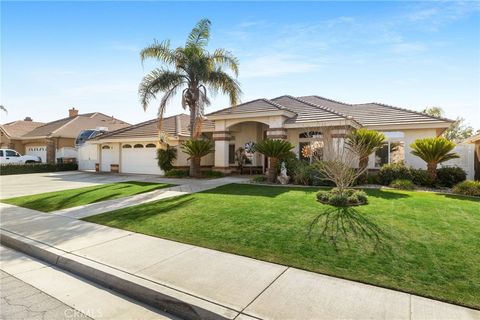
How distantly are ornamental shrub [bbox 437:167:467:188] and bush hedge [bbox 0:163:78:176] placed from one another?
97.6ft

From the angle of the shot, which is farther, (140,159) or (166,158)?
(140,159)

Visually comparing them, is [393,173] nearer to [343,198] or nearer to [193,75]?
[343,198]

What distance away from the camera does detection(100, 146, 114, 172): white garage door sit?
83.0 ft

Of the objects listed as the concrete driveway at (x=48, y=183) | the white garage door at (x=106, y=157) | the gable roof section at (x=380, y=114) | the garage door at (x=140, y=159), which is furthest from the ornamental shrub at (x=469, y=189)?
the white garage door at (x=106, y=157)

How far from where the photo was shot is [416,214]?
299 inches

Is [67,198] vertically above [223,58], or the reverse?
[223,58]

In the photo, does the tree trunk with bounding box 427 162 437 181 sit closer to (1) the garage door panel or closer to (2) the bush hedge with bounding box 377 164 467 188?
(2) the bush hedge with bounding box 377 164 467 188

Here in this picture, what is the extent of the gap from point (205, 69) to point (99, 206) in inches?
401

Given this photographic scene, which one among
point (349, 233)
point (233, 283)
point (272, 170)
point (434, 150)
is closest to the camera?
point (233, 283)

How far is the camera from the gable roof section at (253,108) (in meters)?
17.9

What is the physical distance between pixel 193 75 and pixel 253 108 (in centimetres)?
419

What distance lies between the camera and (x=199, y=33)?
56.9ft

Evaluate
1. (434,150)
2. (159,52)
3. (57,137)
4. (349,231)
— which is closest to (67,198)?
(159,52)

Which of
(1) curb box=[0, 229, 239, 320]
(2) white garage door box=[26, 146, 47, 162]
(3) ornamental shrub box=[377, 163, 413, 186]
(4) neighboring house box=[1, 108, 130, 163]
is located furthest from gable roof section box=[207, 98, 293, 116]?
(2) white garage door box=[26, 146, 47, 162]
